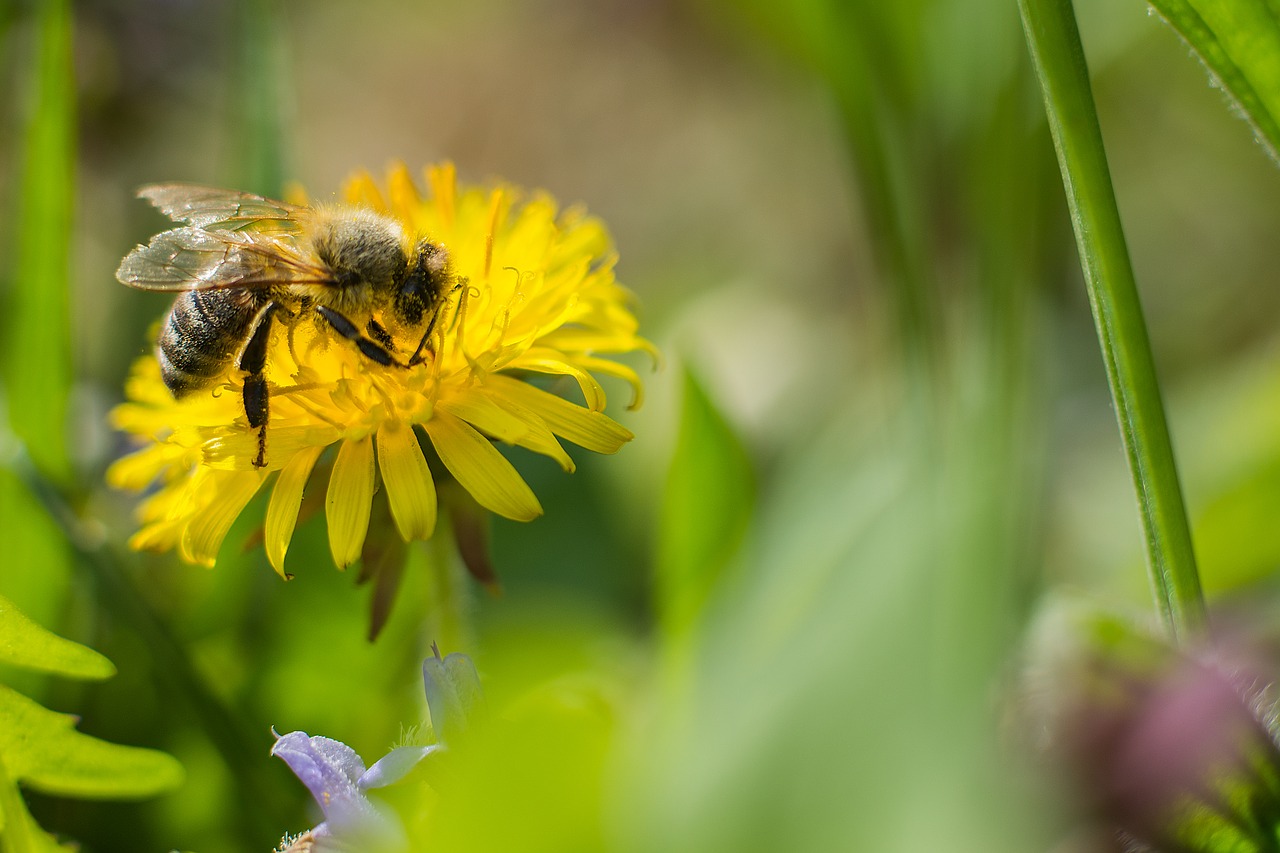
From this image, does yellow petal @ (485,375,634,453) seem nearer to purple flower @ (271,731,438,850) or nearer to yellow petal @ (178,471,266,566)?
yellow petal @ (178,471,266,566)

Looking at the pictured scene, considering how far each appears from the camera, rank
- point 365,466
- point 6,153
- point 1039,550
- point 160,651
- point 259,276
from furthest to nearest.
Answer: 1. point 6,153
2. point 1039,550
3. point 160,651
4. point 259,276
5. point 365,466

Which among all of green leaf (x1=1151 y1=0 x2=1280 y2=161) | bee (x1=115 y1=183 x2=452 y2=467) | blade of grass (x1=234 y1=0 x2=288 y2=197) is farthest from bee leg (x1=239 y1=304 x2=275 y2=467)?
green leaf (x1=1151 y1=0 x2=1280 y2=161)

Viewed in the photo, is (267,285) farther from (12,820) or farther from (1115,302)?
(1115,302)

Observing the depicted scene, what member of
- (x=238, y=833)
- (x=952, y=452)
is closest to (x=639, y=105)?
(x=952, y=452)

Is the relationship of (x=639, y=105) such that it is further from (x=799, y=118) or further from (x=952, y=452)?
(x=952, y=452)

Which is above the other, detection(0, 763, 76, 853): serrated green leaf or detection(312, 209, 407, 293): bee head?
detection(312, 209, 407, 293): bee head

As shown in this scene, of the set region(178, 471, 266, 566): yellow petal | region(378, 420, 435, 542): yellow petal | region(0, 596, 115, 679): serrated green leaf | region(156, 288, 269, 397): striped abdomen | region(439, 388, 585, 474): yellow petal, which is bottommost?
region(0, 596, 115, 679): serrated green leaf
